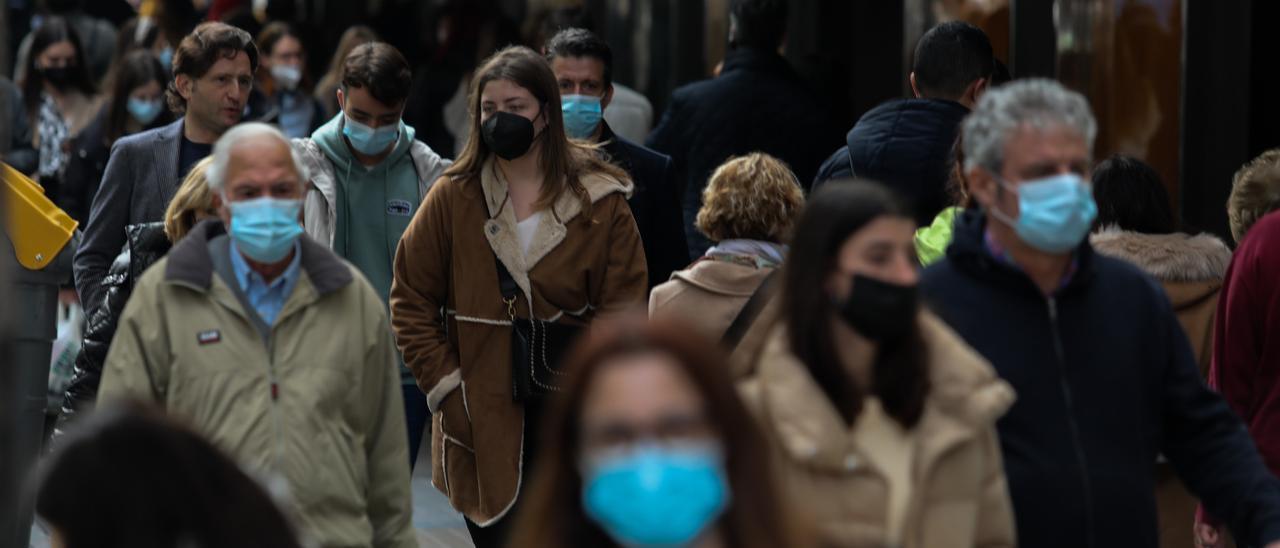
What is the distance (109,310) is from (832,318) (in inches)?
119

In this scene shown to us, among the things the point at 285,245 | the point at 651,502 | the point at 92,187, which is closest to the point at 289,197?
the point at 285,245

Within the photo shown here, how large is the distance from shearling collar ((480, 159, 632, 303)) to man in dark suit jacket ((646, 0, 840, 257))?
2.83 meters

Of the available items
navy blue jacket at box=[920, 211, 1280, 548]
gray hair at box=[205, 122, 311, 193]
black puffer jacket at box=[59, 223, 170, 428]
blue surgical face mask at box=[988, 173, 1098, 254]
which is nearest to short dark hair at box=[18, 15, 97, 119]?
black puffer jacket at box=[59, 223, 170, 428]

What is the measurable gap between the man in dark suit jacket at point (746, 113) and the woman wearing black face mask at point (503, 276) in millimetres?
2824

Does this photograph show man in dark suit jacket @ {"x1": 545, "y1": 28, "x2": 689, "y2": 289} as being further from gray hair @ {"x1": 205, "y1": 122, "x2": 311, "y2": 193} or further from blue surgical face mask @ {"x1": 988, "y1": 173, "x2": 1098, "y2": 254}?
blue surgical face mask @ {"x1": 988, "y1": 173, "x2": 1098, "y2": 254}

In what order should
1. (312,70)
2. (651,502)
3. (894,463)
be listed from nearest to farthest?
(651,502) < (894,463) < (312,70)

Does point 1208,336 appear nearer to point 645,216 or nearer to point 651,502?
point 645,216

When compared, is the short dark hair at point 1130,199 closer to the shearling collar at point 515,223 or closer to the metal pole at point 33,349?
the shearling collar at point 515,223

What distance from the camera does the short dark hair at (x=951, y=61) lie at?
7.36 metres

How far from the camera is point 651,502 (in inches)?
132

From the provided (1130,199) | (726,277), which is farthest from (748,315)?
(1130,199)

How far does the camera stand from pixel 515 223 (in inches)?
277

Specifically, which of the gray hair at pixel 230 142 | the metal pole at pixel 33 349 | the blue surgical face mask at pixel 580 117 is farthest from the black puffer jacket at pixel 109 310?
the blue surgical face mask at pixel 580 117

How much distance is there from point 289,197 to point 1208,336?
120 inches
